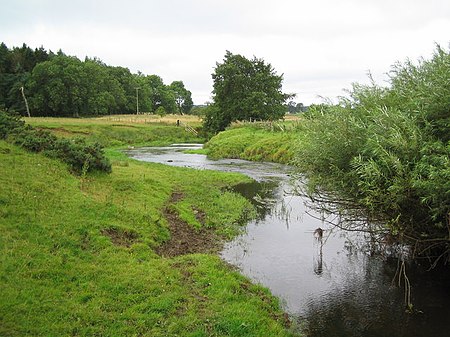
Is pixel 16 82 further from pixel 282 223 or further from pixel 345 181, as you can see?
pixel 345 181

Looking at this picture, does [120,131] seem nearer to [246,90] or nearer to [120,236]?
[246,90]

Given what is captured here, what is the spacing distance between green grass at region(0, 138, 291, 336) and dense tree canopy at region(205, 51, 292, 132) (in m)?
59.1

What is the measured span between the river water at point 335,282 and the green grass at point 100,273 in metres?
1.09

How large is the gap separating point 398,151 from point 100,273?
987 cm

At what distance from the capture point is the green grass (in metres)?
9.98

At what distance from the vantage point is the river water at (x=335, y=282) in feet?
37.0

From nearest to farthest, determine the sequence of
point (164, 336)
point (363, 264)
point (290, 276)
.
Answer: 1. point (164, 336)
2. point (290, 276)
3. point (363, 264)

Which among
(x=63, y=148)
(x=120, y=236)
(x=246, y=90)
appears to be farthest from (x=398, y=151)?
(x=246, y=90)

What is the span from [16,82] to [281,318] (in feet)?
347

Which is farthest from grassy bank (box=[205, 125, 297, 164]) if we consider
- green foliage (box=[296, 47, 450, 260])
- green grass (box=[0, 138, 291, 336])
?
green foliage (box=[296, 47, 450, 260])

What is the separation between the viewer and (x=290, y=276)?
1445 centimetres

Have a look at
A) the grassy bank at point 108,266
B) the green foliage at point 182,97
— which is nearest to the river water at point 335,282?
the grassy bank at point 108,266

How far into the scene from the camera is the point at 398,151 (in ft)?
37.4

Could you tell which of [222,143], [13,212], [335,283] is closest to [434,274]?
[335,283]
